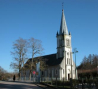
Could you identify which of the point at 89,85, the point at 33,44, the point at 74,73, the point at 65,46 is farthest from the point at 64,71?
the point at 89,85

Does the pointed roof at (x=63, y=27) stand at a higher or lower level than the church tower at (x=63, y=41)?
higher

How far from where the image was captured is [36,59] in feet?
175

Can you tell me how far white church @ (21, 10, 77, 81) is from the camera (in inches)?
2398

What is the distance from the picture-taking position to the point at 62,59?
203ft

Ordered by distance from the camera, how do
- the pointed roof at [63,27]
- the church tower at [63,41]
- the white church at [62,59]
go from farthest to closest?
the pointed roof at [63,27], the church tower at [63,41], the white church at [62,59]

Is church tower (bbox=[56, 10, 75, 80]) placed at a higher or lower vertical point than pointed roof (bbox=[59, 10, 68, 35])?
lower

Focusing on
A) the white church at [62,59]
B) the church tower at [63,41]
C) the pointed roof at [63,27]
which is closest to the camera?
the white church at [62,59]

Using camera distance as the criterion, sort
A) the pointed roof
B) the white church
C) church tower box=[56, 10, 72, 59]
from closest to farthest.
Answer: the white church
church tower box=[56, 10, 72, 59]
the pointed roof

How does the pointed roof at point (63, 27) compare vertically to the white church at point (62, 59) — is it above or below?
above

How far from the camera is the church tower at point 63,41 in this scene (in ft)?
209

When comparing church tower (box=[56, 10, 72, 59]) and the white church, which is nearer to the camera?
the white church

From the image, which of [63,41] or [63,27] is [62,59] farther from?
[63,27]

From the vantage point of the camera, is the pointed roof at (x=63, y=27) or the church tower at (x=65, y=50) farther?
the pointed roof at (x=63, y=27)

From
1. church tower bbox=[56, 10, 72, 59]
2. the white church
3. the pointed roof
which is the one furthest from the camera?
the pointed roof
